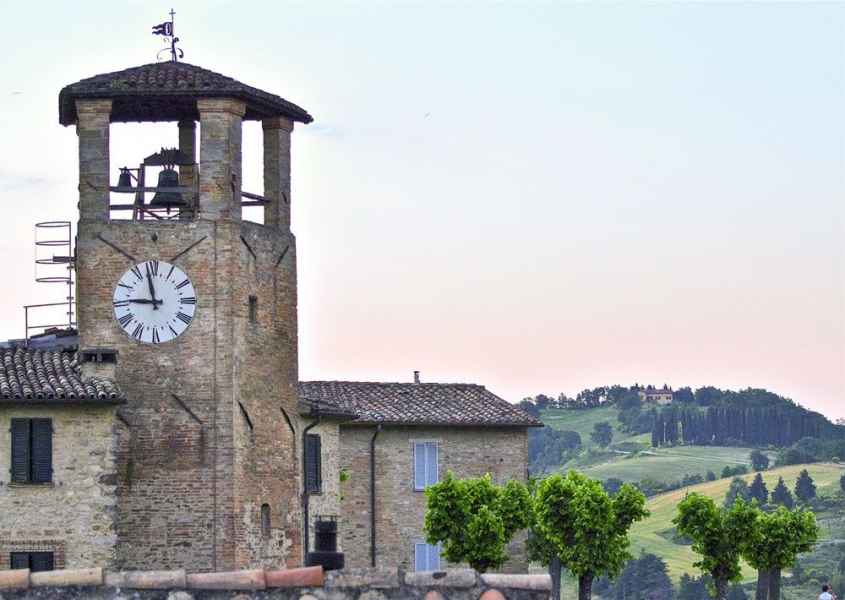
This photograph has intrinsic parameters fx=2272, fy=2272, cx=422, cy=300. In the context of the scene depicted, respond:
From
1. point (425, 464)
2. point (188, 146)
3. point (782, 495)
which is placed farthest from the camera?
point (782, 495)

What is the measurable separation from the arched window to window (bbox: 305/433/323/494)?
3099mm

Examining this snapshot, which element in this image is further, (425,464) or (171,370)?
(425,464)

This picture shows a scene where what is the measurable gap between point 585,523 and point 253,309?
12771mm

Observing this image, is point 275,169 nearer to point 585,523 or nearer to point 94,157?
point 94,157

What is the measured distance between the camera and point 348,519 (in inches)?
2766

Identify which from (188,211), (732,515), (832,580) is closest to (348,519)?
(732,515)

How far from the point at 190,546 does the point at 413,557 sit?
16815mm

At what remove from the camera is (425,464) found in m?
72.2

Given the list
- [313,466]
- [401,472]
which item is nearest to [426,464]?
[401,472]

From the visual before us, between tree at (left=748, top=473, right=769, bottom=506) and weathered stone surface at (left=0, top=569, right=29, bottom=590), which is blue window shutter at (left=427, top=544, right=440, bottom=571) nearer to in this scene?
weathered stone surface at (left=0, top=569, right=29, bottom=590)

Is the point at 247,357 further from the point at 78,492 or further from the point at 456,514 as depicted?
the point at 456,514

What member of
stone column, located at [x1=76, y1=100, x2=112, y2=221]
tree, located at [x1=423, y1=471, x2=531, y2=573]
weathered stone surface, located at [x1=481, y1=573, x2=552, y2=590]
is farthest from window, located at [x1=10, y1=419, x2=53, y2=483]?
weathered stone surface, located at [x1=481, y1=573, x2=552, y2=590]

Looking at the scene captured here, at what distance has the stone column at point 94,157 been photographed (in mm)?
56688

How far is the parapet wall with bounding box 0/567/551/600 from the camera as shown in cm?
1834
